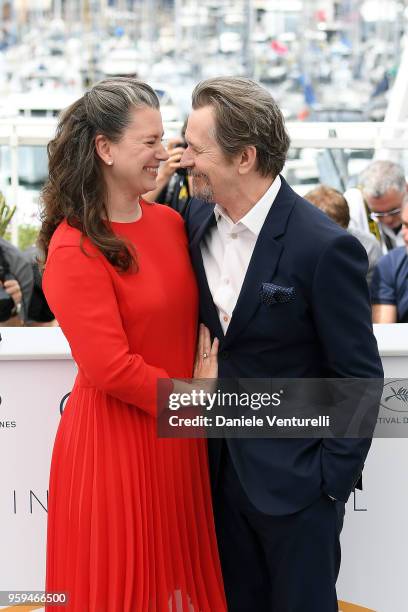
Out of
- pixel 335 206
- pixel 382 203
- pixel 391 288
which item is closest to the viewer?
pixel 391 288

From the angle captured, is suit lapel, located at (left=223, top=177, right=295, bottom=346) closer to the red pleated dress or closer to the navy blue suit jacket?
the navy blue suit jacket

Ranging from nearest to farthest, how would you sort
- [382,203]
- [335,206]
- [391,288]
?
1. [391,288]
2. [335,206]
3. [382,203]

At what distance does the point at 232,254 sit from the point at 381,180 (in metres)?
3.71

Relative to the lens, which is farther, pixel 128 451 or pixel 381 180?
pixel 381 180

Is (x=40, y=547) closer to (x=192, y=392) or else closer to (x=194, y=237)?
(x=192, y=392)

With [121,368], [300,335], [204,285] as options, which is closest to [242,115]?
[204,285]

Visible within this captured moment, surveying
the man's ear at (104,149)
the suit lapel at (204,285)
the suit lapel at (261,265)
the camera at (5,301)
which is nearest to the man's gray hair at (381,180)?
the camera at (5,301)

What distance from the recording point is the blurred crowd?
4.33m

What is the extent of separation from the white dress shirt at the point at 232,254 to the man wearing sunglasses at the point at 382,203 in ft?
11.6

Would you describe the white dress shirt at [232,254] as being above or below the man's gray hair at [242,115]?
below

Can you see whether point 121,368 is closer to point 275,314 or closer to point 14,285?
point 275,314

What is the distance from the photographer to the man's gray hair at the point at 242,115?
2.62 meters

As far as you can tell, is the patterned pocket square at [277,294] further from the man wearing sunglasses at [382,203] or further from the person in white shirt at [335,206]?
the man wearing sunglasses at [382,203]

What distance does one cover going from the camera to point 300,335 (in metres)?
2.65
